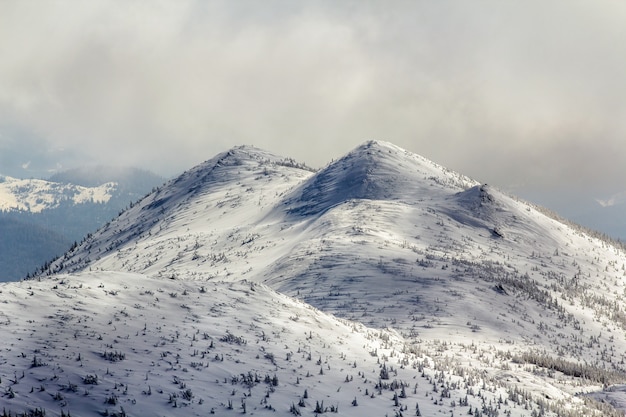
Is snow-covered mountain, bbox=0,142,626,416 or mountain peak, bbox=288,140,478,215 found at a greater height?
mountain peak, bbox=288,140,478,215

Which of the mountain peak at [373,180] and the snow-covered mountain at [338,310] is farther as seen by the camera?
the mountain peak at [373,180]

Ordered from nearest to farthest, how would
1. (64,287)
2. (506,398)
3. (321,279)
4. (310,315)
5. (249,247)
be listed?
(506,398) < (64,287) < (310,315) < (321,279) < (249,247)

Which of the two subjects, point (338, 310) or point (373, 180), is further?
point (373, 180)

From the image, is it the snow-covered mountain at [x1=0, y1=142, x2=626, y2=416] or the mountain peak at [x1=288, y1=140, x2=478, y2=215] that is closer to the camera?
the snow-covered mountain at [x1=0, y1=142, x2=626, y2=416]

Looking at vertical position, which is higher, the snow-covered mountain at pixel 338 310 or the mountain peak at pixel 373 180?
the mountain peak at pixel 373 180

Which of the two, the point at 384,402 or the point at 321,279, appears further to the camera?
the point at 321,279

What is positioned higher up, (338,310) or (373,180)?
(373,180)

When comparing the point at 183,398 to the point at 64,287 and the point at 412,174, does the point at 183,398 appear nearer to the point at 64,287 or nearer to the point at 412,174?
the point at 64,287

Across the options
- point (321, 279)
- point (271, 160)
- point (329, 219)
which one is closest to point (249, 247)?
point (329, 219)
